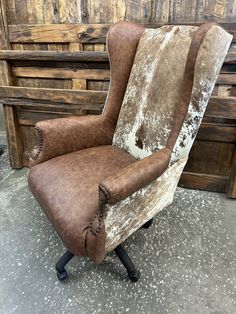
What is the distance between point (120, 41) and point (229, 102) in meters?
0.74

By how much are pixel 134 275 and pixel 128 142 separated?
0.66m

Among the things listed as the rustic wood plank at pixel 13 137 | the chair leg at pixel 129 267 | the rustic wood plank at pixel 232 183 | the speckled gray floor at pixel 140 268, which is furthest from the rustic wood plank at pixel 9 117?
the rustic wood plank at pixel 232 183

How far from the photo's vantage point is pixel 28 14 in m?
1.60

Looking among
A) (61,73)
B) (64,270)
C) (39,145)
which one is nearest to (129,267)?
(64,270)

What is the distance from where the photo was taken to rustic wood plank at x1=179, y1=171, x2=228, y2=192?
1713 millimetres

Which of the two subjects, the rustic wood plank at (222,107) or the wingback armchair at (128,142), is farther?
the rustic wood plank at (222,107)

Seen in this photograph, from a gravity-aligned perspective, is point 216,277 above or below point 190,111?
below

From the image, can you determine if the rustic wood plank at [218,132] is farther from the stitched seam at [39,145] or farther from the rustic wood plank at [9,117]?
the rustic wood plank at [9,117]

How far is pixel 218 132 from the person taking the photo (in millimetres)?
1591

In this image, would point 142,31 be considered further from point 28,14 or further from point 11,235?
point 11,235

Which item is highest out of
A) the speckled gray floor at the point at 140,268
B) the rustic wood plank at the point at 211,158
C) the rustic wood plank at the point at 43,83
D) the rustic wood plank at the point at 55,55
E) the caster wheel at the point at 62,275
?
the rustic wood plank at the point at 55,55

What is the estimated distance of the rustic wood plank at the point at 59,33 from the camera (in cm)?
154

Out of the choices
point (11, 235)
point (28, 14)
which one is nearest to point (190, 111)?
point (11, 235)

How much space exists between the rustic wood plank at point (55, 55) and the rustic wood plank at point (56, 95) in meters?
0.20
